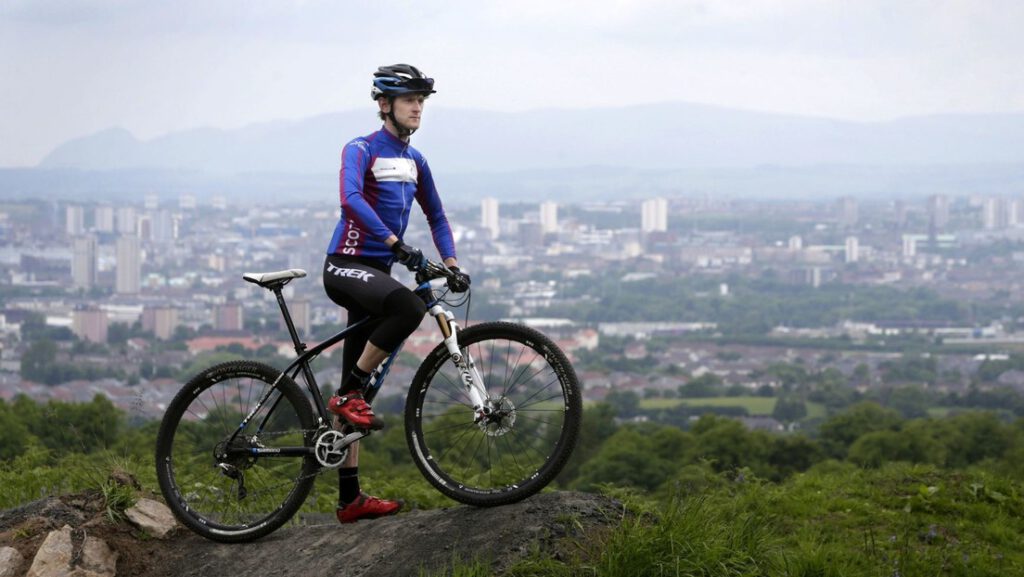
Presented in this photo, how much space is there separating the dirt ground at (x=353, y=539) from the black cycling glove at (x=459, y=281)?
1123 mm

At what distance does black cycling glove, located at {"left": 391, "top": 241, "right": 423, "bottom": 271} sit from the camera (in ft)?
21.4

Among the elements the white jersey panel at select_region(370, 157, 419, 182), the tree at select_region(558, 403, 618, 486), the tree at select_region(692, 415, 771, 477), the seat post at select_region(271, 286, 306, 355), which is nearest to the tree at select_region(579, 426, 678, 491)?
the tree at select_region(558, 403, 618, 486)

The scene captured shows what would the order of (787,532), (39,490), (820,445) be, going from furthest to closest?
(820,445)
(39,490)
(787,532)

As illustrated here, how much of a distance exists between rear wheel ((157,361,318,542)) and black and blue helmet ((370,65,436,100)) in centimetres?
161

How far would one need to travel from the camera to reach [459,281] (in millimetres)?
6695

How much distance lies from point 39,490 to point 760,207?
17634 cm

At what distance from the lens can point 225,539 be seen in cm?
705

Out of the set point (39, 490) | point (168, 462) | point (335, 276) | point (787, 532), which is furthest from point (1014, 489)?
point (39, 490)

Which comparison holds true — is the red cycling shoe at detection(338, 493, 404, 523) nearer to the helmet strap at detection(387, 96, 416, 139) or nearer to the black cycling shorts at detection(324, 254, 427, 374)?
the black cycling shorts at detection(324, 254, 427, 374)

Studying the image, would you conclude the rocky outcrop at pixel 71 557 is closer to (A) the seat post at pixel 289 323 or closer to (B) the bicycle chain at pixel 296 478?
(B) the bicycle chain at pixel 296 478

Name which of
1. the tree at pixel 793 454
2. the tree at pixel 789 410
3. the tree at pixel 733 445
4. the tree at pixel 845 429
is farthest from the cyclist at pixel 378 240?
the tree at pixel 789 410

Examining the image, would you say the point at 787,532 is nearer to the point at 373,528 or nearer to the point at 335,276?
the point at 373,528

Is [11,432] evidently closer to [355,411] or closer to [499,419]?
[355,411]

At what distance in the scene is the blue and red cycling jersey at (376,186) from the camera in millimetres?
6738
